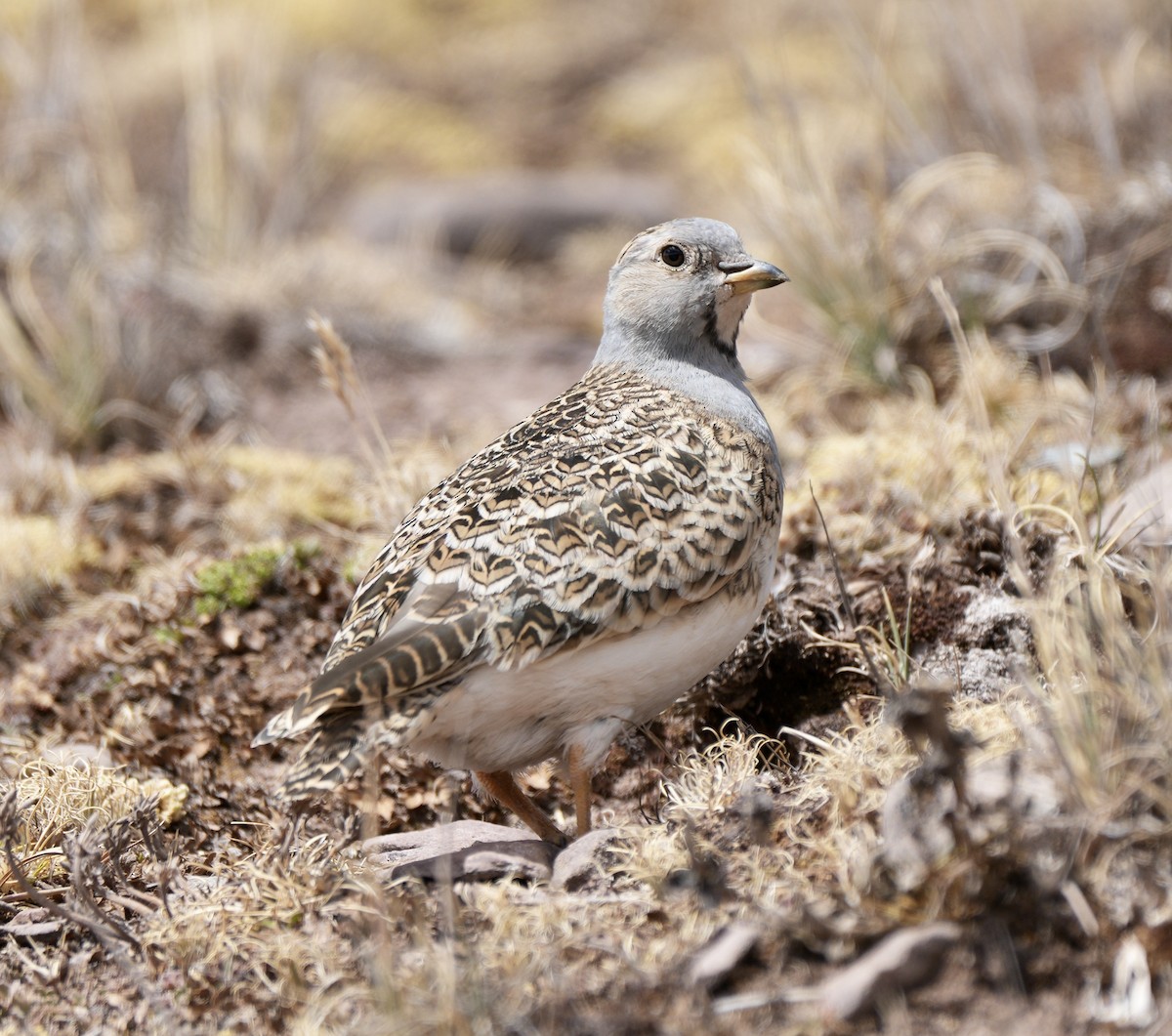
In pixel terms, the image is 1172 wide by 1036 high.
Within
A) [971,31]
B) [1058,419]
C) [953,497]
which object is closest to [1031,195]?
[971,31]

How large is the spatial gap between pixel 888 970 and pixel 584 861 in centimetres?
106

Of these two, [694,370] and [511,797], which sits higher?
[694,370]

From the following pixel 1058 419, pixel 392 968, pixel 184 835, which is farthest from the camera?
pixel 1058 419

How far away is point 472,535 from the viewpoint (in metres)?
4.09

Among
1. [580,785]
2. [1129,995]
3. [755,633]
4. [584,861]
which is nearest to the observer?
[1129,995]

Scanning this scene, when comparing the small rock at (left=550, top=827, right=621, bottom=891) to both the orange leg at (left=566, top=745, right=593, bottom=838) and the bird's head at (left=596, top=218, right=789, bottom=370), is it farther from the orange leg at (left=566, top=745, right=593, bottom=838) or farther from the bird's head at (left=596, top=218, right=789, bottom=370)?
the bird's head at (left=596, top=218, right=789, bottom=370)

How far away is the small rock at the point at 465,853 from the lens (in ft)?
12.7

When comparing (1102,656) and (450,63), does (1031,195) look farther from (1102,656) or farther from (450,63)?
(450,63)

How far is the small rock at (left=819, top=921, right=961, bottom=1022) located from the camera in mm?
2992

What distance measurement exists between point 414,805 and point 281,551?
1.49m

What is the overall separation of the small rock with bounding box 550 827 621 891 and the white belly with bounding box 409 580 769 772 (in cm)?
36

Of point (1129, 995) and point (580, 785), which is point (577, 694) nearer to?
point (580, 785)

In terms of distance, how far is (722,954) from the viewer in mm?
3146

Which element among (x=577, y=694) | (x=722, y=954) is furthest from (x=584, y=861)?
(x=722, y=954)
